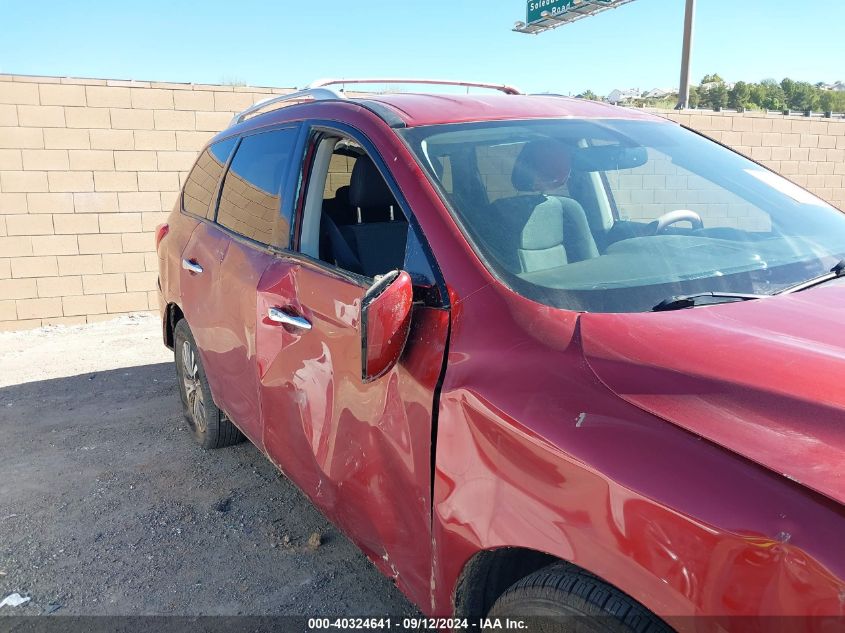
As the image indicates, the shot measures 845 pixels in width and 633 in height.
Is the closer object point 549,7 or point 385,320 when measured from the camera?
point 385,320

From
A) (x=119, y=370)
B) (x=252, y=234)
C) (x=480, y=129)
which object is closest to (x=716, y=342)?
(x=480, y=129)

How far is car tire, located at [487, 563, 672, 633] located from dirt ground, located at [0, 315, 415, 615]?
1.24 m

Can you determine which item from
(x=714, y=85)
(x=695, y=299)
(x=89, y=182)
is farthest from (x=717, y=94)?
(x=695, y=299)

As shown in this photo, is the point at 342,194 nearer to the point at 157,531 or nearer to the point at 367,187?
the point at 367,187

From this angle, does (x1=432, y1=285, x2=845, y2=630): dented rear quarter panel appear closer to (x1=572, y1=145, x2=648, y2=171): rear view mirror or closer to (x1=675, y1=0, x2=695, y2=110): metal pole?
(x1=572, y1=145, x2=648, y2=171): rear view mirror

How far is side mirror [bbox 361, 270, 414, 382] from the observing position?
1.87 meters

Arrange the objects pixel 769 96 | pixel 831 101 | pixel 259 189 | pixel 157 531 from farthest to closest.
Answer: pixel 831 101, pixel 769 96, pixel 157 531, pixel 259 189

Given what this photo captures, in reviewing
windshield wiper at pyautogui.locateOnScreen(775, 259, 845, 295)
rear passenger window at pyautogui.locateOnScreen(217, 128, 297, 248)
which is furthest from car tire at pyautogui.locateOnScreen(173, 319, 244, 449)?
windshield wiper at pyautogui.locateOnScreen(775, 259, 845, 295)

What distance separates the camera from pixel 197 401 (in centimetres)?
420

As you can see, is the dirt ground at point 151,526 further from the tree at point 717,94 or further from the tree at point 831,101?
the tree at point 831,101

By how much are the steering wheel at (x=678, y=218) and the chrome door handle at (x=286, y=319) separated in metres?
1.24

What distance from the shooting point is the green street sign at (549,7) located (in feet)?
65.4

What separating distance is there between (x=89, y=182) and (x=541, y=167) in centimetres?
640

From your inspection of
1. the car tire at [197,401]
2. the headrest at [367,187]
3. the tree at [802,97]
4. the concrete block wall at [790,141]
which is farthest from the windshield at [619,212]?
the tree at [802,97]
